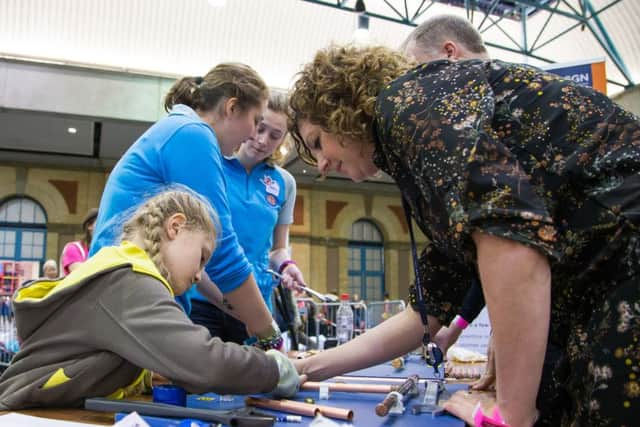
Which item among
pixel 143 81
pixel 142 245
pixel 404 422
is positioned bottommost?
pixel 404 422

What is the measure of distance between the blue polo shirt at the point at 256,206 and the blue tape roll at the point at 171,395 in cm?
111

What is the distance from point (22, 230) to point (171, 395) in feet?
41.6

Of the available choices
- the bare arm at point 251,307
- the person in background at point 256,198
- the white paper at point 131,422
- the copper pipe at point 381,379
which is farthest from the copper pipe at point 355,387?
the person in background at point 256,198

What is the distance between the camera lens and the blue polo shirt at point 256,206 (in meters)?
2.11

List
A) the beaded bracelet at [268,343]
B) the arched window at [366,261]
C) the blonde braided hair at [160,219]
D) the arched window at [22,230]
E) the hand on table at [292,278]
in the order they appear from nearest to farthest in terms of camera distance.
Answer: the blonde braided hair at [160,219], the beaded bracelet at [268,343], the hand on table at [292,278], the arched window at [22,230], the arched window at [366,261]

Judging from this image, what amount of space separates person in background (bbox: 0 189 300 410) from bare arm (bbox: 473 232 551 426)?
0.47 m

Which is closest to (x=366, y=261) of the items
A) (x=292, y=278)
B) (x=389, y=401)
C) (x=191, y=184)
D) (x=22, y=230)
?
(x=22, y=230)

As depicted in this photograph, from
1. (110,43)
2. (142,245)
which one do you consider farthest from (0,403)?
(110,43)

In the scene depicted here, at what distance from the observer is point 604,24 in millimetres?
10195

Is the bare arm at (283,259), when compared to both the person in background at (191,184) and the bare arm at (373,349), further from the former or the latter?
the bare arm at (373,349)

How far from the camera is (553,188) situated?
0.78 metres

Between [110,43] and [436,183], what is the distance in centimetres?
980

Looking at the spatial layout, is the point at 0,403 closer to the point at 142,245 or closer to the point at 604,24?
the point at 142,245

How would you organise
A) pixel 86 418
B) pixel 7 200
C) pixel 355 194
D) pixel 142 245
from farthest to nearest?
1. pixel 355 194
2. pixel 7 200
3. pixel 142 245
4. pixel 86 418
